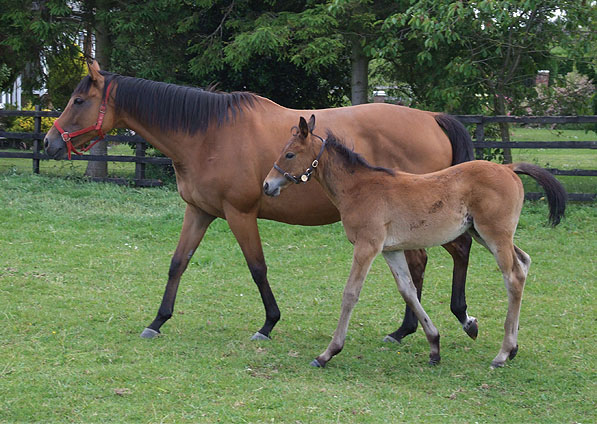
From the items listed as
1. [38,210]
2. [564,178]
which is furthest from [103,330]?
[564,178]

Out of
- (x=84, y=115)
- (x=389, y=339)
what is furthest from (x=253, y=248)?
(x=84, y=115)

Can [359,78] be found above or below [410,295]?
above

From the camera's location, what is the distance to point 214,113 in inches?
246

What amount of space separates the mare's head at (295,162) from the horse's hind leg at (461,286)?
4.84ft

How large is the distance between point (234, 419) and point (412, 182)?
217 centimetres

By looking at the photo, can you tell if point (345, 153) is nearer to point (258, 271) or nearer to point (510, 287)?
point (258, 271)

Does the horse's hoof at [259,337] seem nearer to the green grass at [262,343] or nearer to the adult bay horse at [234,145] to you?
the adult bay horse at [234,145]

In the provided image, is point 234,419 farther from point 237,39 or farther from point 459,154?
point 237,39

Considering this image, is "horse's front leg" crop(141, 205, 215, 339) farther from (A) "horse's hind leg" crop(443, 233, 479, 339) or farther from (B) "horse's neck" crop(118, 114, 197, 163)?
(A) "horse's hind leg" crop(443, 233, 479, 339)

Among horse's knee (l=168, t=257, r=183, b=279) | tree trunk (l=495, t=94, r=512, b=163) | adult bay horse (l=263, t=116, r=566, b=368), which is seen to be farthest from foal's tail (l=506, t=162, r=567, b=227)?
tree trunk (l=495, t=94, r=512, b=163)

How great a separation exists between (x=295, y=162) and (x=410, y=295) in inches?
51.8

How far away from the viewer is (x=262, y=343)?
5.92m

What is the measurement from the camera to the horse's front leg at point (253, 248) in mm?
6020

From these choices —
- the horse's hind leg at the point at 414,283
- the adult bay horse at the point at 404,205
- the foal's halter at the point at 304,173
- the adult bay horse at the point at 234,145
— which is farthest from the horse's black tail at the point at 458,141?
the foal's halter at the point at 304,173
